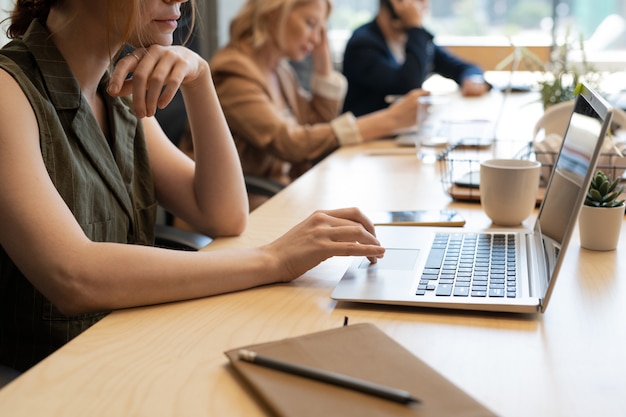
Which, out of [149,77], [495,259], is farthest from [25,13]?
[495,259]

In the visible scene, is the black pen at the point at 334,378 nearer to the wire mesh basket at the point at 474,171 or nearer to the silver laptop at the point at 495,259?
the silver laptop at the point at 495,259

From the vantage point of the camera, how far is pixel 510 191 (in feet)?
4.30

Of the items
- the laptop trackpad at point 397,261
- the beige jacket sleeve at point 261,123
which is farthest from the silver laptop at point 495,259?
the beige jacket sleeve at point 261,123

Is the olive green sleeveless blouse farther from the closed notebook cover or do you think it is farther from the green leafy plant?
the green leafy plant

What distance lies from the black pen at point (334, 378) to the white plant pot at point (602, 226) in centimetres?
62

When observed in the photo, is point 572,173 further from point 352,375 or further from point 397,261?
point 352,375

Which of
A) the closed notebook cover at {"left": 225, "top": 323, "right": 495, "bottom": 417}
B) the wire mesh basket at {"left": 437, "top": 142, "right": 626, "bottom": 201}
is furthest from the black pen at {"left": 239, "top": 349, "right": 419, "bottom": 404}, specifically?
the wire mesh basket at {"left": 437, "top": 142, "right": 626, "bottom": 201}

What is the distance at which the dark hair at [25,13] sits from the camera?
1224mm

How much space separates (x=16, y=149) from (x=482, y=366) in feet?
2.11

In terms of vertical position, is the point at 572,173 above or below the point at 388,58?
above

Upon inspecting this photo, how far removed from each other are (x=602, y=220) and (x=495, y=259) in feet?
0.70

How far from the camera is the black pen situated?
0.68 metres

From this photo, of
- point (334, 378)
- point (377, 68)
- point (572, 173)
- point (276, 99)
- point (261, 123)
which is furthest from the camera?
point (377, 68)

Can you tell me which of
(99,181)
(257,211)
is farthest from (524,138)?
(99,181)
